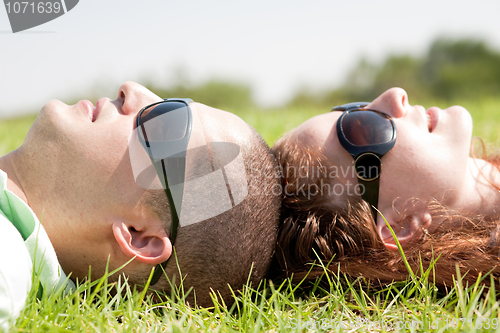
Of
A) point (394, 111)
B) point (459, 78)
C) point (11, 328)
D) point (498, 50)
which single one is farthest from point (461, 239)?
point (498, 50)

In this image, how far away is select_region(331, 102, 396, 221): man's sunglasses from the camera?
230 cm

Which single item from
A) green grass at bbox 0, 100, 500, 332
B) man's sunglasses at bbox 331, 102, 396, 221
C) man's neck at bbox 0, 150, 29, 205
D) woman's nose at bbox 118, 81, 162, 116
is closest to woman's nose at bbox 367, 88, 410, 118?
man's sunglasses at bbox 331, 102, 396, 221

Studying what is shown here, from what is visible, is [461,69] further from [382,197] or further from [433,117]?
[382,197]

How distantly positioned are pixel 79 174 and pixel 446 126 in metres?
2.10

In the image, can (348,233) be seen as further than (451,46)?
No

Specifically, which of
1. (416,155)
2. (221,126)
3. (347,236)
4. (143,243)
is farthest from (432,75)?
(143,243)

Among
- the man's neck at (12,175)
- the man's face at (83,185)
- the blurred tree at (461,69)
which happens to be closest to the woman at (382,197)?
the man's face at (83,185)

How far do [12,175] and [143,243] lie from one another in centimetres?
79

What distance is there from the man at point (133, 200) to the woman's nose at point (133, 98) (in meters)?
0.04

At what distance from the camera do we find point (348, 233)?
7.64ft

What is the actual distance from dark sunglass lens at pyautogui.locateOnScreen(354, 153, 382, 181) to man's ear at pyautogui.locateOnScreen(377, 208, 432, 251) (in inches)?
9.7

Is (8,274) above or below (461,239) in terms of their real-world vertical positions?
above

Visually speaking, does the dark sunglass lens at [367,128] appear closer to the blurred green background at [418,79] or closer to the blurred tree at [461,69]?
the blurred green background at [418,79]

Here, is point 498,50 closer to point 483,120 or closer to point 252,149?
point 483,120
